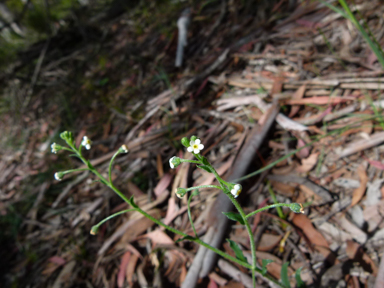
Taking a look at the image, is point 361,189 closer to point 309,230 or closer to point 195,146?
point 309,230

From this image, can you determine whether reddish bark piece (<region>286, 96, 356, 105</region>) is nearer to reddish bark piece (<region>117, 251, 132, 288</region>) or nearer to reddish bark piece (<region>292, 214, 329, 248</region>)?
reddish bark piece (<region>292, 214, 329, 248</region>)

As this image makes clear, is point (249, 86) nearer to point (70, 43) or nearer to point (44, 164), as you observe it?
point (44, 164)

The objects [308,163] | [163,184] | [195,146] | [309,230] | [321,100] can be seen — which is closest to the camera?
[195,146]

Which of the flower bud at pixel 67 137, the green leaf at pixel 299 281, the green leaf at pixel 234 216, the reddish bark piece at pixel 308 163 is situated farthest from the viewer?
the reddish bark piece at pixel 308 163

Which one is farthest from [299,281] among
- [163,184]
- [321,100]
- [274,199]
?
[321,100]

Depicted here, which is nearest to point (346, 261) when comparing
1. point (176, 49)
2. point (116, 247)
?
point (116, 247)

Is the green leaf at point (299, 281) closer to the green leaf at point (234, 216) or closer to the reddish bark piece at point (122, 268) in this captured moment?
the green leaf at point (234, 216)

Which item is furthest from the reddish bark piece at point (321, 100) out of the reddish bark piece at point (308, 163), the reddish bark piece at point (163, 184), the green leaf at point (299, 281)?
the green leaf at point (299, 281)

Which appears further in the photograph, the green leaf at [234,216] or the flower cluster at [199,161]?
the green leaf at [234,216]

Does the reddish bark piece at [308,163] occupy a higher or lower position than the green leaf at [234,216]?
lower
